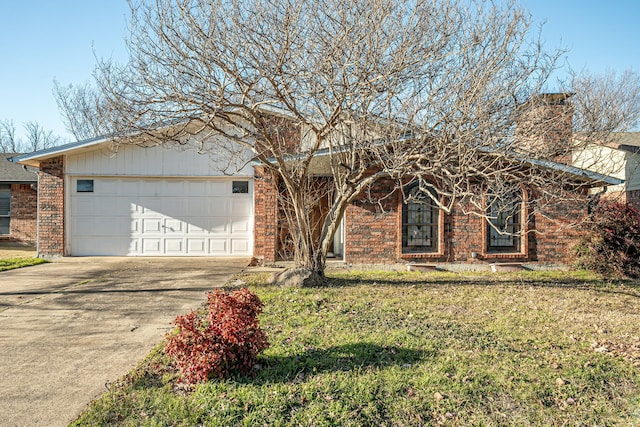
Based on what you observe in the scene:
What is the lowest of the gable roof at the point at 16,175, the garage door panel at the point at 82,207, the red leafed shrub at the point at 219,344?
the red leafed shrub at the point at 219,344

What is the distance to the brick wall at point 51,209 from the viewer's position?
13875 mm

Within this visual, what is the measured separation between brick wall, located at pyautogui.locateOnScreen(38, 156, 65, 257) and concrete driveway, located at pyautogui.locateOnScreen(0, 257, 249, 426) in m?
1.92

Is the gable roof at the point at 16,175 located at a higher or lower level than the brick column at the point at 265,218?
higher

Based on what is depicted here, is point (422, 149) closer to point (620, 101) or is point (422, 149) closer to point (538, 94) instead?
point (538, 94)

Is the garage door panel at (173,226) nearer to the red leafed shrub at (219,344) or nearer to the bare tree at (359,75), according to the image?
the bare tree at (359,75)

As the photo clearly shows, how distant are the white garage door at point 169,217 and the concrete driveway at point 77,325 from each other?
219 cm

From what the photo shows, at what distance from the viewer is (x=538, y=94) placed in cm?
888

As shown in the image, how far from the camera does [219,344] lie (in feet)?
14.2

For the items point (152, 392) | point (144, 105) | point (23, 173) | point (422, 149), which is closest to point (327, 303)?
point (422, 149)

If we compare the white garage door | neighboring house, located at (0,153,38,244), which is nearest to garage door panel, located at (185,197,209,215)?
the white garage door

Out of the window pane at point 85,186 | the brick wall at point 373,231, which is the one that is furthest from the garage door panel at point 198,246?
the brick wall at point 373,231

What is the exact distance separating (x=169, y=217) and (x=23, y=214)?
24.1 feet

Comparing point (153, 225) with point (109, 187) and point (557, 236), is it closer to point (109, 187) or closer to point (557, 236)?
point (109, 187)

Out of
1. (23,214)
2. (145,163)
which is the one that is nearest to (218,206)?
(145,163)
